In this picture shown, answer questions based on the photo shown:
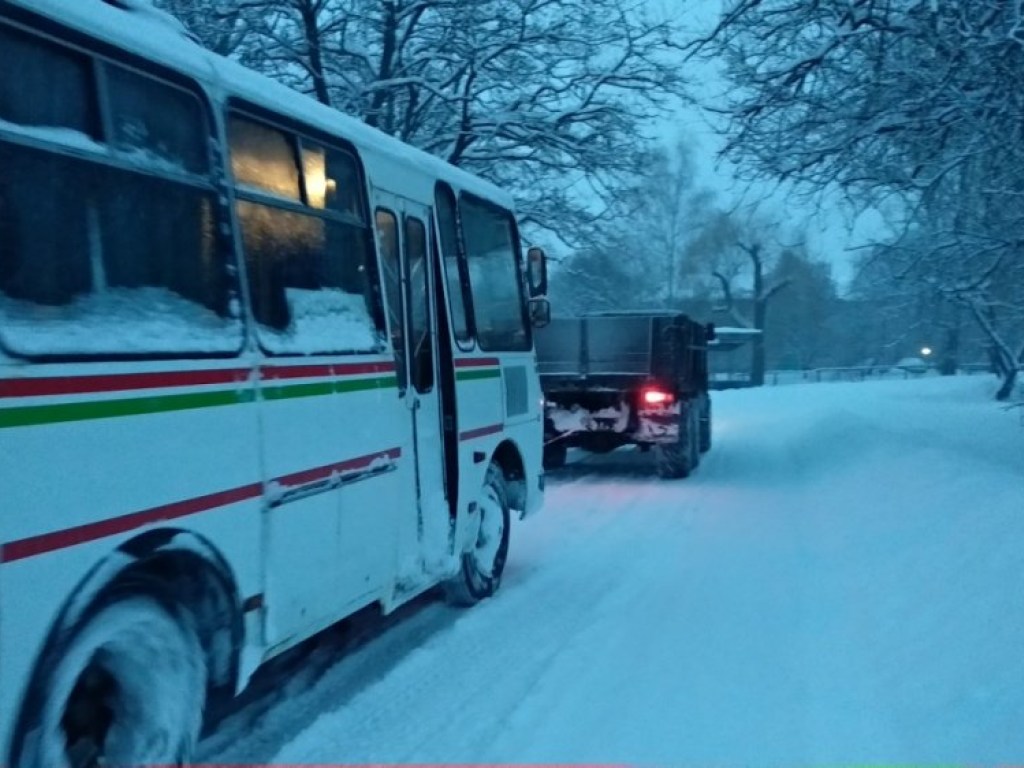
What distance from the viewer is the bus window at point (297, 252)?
4641mm

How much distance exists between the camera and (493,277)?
8.16 meters

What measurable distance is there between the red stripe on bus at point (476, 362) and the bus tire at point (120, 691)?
10.7ft

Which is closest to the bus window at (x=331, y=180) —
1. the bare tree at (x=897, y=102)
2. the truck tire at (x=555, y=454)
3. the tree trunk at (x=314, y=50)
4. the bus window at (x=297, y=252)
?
the bus window at (x=297, y=252)

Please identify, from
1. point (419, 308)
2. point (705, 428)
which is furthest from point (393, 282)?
point (705, 428)

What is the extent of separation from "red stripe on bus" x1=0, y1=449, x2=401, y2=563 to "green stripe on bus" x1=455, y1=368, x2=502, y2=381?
6.74ft

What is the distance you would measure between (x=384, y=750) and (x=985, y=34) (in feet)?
28.7

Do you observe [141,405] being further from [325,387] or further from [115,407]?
[325,387]

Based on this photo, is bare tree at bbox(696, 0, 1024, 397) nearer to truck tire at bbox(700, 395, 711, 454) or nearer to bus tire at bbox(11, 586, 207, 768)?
truck tire at bbox(700, 395, 711, 454)

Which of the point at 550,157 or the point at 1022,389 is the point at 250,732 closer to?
the point at 550,157

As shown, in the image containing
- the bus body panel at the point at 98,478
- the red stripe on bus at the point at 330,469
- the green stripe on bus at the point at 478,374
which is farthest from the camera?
the green stripe on bus at the point at 478,374

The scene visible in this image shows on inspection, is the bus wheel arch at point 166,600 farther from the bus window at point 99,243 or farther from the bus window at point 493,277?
the bus window at point 493,277

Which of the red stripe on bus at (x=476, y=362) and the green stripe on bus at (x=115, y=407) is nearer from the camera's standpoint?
the green stripe on bus at (x=115, y=407)

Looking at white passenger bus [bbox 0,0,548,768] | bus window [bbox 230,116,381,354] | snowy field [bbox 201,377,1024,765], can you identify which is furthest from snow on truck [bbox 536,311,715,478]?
bus window [bbox 230,116,381,354]

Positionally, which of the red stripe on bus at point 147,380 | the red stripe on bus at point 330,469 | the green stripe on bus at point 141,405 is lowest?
the red stripe on bus at point 330,469
